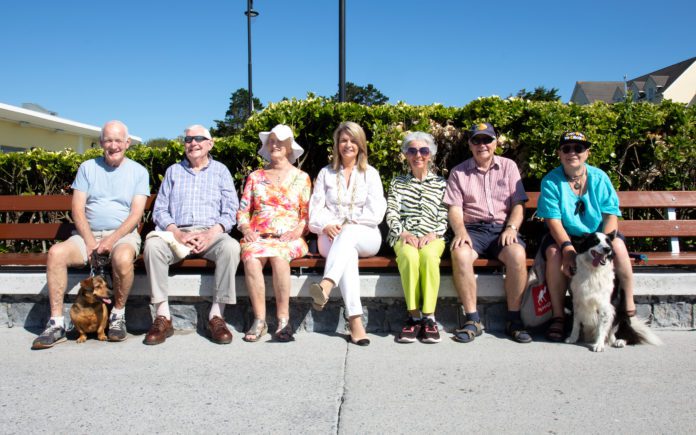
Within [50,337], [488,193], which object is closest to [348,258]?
[488,193]

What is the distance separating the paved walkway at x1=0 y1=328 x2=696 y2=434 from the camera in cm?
265

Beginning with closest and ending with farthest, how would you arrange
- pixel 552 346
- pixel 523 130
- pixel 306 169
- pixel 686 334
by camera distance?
pixel 552 346, pixel 686 334, pixel 523 130, pixel 306 169

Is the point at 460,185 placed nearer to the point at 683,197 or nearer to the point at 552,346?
the point at 552,346

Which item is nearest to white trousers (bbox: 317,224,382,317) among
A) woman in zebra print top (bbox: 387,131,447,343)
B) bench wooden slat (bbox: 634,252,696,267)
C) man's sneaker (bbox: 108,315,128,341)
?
woman in zebra print top (bbox: 387,131,447,343)

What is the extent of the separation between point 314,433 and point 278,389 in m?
0.61

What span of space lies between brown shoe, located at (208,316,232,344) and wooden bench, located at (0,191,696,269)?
1.56 ft

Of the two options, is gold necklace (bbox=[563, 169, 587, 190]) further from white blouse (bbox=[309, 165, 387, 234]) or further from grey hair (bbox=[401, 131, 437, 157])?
white blouse (bbox=[309, 165, 387, 234])

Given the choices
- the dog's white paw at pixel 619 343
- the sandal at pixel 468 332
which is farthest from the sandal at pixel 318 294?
the dog's white paw at pixel 619 343

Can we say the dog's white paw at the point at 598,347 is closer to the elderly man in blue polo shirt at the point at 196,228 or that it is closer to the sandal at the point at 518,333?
the sandal at the point at 518,333

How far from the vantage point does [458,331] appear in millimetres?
4066

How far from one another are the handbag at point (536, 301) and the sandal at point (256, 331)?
203 cm

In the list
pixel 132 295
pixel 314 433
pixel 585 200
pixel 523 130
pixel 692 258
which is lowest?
pixel 314 433

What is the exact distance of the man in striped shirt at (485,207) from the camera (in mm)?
4180

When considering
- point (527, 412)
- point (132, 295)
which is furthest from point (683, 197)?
point (132, 295)
